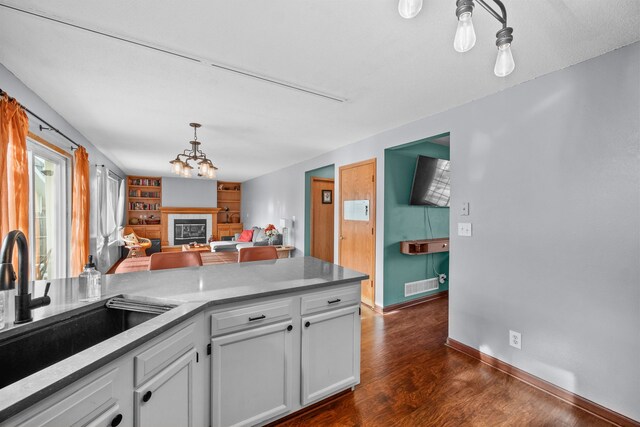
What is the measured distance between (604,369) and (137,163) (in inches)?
300

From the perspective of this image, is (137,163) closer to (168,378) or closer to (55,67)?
(55,67)

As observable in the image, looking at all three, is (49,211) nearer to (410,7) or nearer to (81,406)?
(81,406)

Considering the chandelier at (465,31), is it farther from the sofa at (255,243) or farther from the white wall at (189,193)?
the white wall at (189,193)

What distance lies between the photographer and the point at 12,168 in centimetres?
197

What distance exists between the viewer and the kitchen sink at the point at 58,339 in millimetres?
1048

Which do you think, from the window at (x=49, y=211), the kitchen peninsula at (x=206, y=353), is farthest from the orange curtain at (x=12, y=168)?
the window at (x=49, y=211)

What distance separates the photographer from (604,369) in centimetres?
184

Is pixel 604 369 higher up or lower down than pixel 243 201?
lower down

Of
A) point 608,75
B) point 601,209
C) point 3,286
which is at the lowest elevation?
point 3,286

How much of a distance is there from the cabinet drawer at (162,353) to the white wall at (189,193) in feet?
27.0

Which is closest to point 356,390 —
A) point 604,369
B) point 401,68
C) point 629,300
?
point 604,369

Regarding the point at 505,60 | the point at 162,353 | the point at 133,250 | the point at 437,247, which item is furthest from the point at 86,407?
the point at 133,250

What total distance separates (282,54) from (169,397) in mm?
2036

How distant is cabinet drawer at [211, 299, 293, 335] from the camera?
148cm
